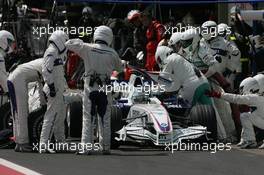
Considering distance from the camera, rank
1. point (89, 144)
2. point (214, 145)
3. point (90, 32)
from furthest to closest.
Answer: point (90, 32), point (214, 145), point (89, 144)

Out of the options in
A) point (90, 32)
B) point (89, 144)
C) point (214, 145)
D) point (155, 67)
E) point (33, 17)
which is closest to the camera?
point (89, 144)

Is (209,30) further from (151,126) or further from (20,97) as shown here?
(20,97)

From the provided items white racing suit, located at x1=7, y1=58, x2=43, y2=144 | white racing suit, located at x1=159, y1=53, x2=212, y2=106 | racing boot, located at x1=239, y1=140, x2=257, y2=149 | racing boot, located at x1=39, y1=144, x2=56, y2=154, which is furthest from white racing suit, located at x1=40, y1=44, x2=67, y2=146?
racing boot, located at x1=239, y1=140, x2=257, y2=149

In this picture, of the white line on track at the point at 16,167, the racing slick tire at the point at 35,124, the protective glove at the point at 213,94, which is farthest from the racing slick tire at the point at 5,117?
the protective glove at the point at 213,94

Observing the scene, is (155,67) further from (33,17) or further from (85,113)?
(33,17)

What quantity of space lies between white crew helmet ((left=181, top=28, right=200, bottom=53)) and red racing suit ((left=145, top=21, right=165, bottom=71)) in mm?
3181

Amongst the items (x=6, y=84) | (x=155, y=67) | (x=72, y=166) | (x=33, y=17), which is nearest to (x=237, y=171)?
(x=72, y=166)

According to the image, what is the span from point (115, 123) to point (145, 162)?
1.47 m

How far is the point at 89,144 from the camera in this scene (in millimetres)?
12609

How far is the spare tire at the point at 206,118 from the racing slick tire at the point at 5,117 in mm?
3182

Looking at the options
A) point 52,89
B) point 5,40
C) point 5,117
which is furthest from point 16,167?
point 5,40

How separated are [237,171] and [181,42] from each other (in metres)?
3.83

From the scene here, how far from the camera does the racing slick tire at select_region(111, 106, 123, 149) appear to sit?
13.1 m

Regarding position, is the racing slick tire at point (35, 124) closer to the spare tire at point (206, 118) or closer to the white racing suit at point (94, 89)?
the white racing suit at point (94, 89)
